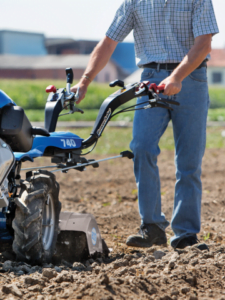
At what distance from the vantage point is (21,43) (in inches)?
2613

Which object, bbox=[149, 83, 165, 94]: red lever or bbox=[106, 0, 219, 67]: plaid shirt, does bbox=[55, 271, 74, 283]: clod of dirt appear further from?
bbox=[106, 0, 219, 67]: plaid shirt

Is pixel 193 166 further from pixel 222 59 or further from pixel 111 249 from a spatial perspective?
pixel 222 59

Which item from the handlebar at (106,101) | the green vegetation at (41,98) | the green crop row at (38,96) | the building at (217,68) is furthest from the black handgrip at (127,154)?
the building at (217,68)

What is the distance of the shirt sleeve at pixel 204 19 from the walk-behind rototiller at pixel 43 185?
54 cm

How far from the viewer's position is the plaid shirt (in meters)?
3.41

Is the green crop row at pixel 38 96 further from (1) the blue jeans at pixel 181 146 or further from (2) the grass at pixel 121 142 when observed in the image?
(1) the blue jeans at pixel 181 146

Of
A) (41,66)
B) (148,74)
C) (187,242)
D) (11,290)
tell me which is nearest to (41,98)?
(41,66)

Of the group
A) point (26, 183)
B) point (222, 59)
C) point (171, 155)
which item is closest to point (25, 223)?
point (26, 183)

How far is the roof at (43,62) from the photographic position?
49.9 m

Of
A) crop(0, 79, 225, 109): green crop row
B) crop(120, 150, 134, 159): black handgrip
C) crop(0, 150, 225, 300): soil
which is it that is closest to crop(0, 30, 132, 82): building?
crop(0, 79, 225, 109): green crop row

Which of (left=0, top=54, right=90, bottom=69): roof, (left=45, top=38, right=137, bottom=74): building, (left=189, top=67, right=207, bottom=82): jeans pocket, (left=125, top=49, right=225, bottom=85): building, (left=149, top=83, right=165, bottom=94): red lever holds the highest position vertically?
(left=45, top=38, right=137, bottom=74): building

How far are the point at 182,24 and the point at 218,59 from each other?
44914mm

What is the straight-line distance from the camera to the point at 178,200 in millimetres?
3705

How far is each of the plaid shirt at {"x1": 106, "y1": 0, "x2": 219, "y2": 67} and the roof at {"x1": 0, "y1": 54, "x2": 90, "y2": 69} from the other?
150 ft
